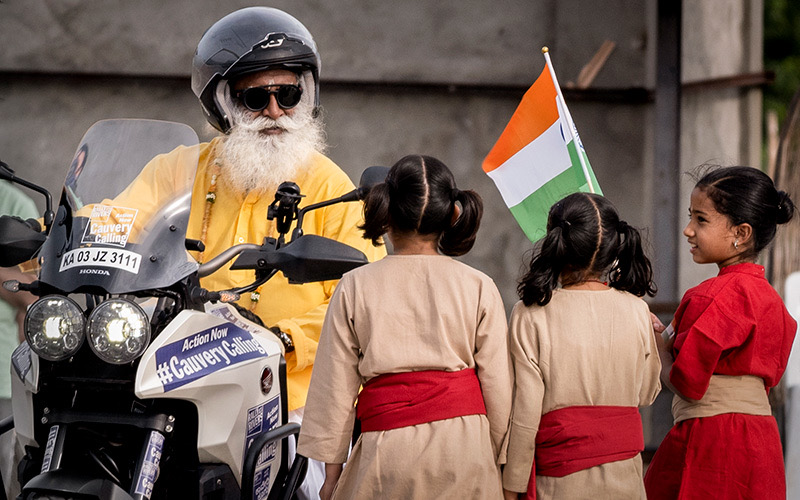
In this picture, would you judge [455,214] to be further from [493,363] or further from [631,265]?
[631,265]

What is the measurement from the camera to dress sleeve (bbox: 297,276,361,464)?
2875 millimetres

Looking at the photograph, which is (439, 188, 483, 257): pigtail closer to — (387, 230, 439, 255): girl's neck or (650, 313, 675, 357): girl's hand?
(387, 230, 439, 255): girl's neck

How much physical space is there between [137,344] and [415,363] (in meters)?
0.78

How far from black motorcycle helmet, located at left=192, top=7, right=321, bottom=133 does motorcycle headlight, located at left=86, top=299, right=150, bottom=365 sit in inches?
56.6

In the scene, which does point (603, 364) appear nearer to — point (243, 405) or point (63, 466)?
point (243, 405)

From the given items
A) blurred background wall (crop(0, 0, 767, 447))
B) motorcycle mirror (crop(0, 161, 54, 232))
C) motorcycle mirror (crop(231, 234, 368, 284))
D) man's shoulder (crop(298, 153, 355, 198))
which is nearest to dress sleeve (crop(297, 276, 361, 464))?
motorcycle mirror (crop(231, 234, 368, 284))

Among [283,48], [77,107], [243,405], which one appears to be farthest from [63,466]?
[77,107]

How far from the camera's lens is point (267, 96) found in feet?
12.6

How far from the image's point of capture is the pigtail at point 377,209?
288cm

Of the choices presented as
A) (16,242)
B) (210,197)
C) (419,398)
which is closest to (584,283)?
(419,398)

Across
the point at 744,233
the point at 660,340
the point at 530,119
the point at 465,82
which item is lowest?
the point at 660,340

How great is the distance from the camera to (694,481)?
3.23 metres

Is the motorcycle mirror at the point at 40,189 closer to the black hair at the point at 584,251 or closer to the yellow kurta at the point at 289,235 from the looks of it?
the yellow kurta at the point at 289,235

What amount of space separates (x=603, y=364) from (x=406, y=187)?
32.5 inches
